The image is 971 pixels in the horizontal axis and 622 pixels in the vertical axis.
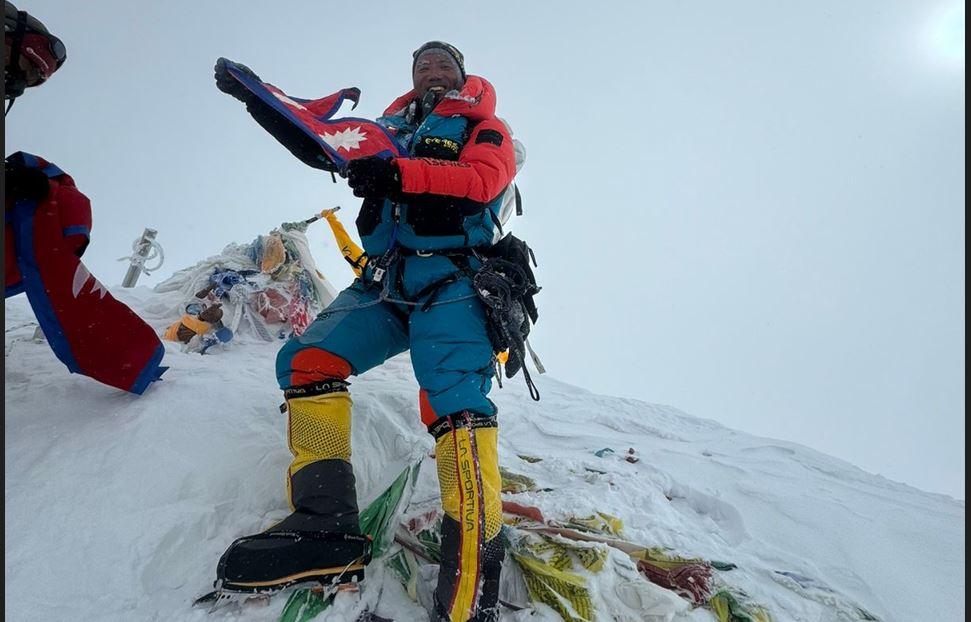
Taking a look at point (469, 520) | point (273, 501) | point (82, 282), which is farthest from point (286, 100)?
point (469, 520)

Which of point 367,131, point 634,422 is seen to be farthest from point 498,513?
point 634,422

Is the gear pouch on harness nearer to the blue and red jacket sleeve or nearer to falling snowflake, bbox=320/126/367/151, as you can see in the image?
the blue and red jacket sleeve

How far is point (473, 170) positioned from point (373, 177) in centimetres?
A: 44

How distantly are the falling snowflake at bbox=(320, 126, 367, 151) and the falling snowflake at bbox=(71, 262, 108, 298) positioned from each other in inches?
56.1

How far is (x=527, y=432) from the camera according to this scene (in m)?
3.90

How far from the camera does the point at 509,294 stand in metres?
2.27

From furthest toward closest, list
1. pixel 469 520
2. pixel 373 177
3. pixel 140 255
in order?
pixel 140 255 < pixel 373 177 < pixel 469 520

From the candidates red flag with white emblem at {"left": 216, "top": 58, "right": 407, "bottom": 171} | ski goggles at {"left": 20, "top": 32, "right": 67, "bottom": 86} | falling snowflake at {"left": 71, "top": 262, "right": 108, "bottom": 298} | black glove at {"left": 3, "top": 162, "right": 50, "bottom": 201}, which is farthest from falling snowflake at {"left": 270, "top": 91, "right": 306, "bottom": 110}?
falling snowflake at {"left": 71, "top": 262, "right": 108, "bottom": 298}

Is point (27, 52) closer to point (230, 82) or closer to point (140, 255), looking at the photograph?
point (230, 82)

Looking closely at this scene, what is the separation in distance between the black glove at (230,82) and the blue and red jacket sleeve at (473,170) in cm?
96

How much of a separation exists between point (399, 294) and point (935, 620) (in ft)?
8.64

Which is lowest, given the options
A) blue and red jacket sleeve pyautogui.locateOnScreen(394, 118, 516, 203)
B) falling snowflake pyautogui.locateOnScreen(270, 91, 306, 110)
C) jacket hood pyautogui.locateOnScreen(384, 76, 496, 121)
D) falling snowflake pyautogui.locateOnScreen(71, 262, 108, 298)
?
falling snowflake pyautogui.locateOnScreen(71, 262, 108, 298)

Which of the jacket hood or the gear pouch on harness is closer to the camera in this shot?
the gear pouch on harness

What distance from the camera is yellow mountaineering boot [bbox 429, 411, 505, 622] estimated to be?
1.62m
